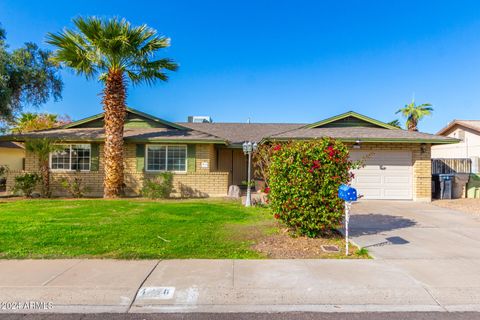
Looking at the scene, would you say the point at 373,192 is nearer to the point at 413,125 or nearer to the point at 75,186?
the point at 75,186

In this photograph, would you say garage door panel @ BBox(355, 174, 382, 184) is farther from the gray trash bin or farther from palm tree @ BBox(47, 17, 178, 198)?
palm tree @ BBox(47, 17, 178, 198)

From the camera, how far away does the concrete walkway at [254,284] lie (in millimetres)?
3596

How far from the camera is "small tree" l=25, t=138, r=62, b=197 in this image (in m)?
12.5

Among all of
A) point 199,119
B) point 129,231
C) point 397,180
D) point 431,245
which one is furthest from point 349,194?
point 199,119

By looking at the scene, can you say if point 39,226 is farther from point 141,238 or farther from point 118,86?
point 118,86

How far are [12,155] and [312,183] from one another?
28.7 meters

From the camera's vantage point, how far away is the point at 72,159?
1405cm

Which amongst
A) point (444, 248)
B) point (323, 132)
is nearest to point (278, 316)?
point (444, 248)

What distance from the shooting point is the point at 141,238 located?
6.22 metres

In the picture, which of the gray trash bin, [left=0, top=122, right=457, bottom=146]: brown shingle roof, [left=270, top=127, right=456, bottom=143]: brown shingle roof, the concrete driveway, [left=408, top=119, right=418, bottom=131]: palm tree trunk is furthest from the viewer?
[left=408, top=119, right=418, bottom=131]: palm tree trunk

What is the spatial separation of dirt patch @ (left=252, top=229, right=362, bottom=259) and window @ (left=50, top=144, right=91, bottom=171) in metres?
11.3

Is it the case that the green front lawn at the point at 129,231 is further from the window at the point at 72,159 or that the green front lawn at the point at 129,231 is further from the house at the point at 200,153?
the window at the point at 72,159

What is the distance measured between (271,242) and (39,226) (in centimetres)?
571

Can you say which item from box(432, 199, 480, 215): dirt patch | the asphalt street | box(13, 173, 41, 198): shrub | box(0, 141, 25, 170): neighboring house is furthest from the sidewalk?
box(0, 141, 25, 170): neighboring house
